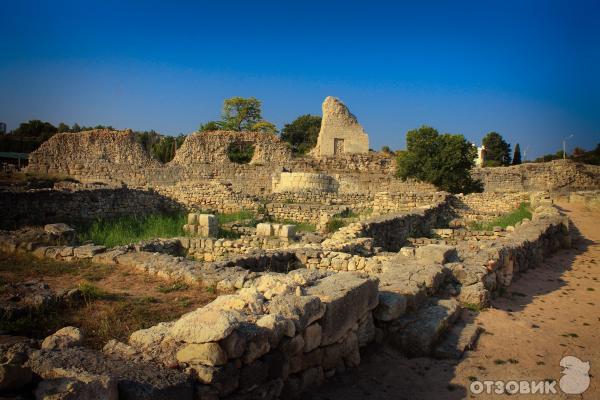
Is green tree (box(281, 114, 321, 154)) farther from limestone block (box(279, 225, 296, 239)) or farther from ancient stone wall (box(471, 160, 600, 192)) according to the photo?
limestone block (box(279, 225, 296, 239))

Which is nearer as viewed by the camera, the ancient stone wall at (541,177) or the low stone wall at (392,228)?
the low stone wall at (392,228)

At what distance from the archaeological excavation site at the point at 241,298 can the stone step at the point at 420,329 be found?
17mm

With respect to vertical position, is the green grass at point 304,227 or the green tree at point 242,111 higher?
the green tree at point 242,111

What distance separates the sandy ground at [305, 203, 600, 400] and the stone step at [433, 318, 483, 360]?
0.09 meters

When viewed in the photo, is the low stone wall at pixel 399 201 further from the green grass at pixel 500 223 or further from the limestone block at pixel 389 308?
the limestone block at pixel 389 308

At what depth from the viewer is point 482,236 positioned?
13.5 m

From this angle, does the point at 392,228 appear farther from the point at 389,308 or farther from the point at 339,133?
the point at 339,133

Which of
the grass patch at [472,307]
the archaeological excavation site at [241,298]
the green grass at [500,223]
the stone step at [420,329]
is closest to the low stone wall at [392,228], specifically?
the archaeological excavation site at [241,298]

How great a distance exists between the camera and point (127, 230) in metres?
12.5

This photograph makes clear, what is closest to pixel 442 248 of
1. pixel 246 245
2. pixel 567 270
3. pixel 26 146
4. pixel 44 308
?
pixel 567 270

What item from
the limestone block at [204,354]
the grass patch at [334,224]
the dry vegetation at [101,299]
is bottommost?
the dry vegetation at [101,299]

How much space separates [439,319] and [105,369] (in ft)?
12.4

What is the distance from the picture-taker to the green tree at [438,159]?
28.0 metres

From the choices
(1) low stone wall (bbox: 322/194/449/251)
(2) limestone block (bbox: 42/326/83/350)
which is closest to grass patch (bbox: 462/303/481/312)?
(1) low stone wall (bbox: 322/194/449/251)
